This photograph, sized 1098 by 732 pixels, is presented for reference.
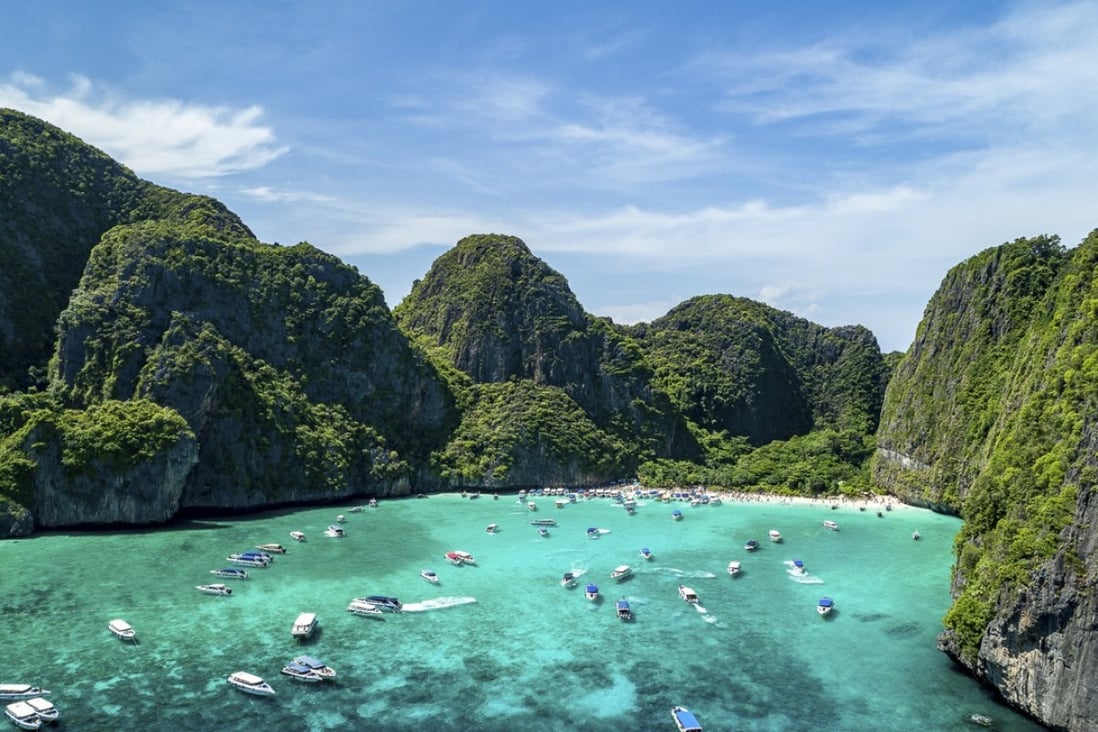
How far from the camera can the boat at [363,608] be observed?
56.8m

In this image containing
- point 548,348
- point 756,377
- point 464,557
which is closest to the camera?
point 464,557

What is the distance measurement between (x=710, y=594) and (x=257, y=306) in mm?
85707

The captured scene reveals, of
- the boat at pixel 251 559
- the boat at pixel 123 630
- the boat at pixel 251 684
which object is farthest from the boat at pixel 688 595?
the boat at pixel 123 630

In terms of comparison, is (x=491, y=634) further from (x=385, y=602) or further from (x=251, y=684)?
(x=251, y=684)

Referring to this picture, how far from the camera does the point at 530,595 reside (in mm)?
63281

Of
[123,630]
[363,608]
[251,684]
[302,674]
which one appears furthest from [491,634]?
[123,630]

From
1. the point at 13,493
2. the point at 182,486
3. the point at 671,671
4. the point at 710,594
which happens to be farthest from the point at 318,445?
the point at 671,671

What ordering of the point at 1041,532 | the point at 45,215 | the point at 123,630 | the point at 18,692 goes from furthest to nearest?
1. the point at 45,215
2. the point at 123,630
3. the point at 1041,532
4. the point at 18,692

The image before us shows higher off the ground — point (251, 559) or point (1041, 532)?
point (1041, 532)

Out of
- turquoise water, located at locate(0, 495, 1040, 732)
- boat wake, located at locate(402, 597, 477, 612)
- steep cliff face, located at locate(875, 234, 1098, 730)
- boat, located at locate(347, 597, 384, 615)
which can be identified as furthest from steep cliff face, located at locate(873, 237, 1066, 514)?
boat, located at locate(347, 597, 384, 615)

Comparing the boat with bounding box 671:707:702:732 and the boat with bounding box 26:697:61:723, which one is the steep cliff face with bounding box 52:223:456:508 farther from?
the boat with bounding box 671:707:702:732

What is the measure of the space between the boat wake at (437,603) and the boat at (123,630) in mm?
17851

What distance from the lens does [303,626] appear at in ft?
168

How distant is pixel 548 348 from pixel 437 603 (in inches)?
3715
